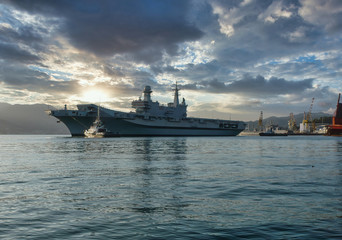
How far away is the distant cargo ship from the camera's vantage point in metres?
77.1

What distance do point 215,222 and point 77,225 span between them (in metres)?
3.46

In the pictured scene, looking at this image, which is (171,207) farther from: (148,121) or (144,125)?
(148,121)

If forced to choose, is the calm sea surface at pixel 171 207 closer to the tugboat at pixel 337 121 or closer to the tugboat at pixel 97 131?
the tugboat at pixel 97 131

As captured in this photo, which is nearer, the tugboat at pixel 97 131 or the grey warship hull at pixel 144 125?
the tugboat at pixel 97 131

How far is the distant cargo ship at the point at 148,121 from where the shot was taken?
253ft

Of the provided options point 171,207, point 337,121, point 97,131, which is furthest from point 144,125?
point 337,121

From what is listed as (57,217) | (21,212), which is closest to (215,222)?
(57,217)

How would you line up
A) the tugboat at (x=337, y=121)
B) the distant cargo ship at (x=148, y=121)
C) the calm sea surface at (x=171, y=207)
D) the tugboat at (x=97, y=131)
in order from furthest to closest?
the tugboat at (x=337, y=121) < the distant cargo ship at (x=148, y=121) < the tugboat at (x=97, y=131) < the calm sea surface at (x=171, y=207)

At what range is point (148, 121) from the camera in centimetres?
8456

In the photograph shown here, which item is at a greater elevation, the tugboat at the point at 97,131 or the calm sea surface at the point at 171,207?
the tugboat at the point at 97,131

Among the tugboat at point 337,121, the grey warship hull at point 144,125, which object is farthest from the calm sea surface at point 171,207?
the tugboat at point 337,121

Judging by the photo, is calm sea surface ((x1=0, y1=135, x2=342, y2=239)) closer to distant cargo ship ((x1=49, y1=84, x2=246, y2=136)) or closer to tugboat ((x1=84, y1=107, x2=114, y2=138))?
tugboat ((x1=84, y1=107, x2=114, y2=138))

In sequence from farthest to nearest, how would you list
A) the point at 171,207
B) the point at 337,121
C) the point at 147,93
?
the point at 337,121 < the point at 147,93 < the point at 171,207

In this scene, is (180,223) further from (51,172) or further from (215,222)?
(51,172)
